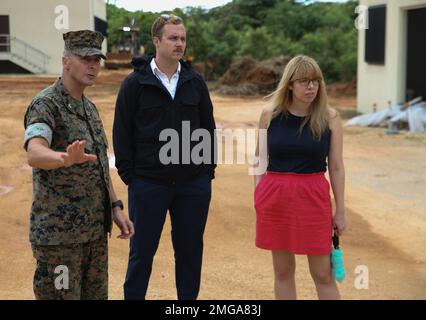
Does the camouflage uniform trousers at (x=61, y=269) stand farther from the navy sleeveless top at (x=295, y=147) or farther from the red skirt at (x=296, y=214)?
the navy sleeveless top at (x=295, y=147)

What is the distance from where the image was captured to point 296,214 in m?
3.57

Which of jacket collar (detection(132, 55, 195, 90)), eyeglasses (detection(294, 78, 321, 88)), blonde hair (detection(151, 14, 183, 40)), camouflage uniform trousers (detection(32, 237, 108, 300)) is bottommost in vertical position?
camouflage uniform trousers (detection(32, 237, 108, 300))

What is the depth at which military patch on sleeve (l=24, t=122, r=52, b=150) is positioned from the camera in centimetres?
276

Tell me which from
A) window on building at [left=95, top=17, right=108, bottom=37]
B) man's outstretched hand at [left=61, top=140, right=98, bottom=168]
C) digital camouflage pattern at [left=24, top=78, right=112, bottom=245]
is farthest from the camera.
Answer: window on building at [left=95, top=17, right=108, bottom=37]

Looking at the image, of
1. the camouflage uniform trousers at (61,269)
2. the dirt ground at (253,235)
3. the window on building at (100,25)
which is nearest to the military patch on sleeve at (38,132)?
the camouflage uniform trousers at (61,269)

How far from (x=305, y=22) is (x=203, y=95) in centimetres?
3310

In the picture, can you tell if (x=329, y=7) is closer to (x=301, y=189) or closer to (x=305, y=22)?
(x=305, y=22)

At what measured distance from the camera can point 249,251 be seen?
6.00 meters

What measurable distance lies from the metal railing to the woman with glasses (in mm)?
24871

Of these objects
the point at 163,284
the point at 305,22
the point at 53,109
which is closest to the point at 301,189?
the point at 53,109

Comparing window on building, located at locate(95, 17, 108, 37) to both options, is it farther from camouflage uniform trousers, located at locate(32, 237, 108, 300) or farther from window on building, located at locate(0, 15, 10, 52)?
camouflage uniform trousers, located at locate(32, 237, 108, 300)

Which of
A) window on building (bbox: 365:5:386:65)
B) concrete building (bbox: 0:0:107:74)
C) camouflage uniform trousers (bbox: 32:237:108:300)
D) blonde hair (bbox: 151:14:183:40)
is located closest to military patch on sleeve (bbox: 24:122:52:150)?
camouflage uniform trousers (bbox: 32:237:108:300)

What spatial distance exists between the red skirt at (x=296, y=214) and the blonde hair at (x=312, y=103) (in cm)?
28

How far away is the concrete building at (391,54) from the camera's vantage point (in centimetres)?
1564
